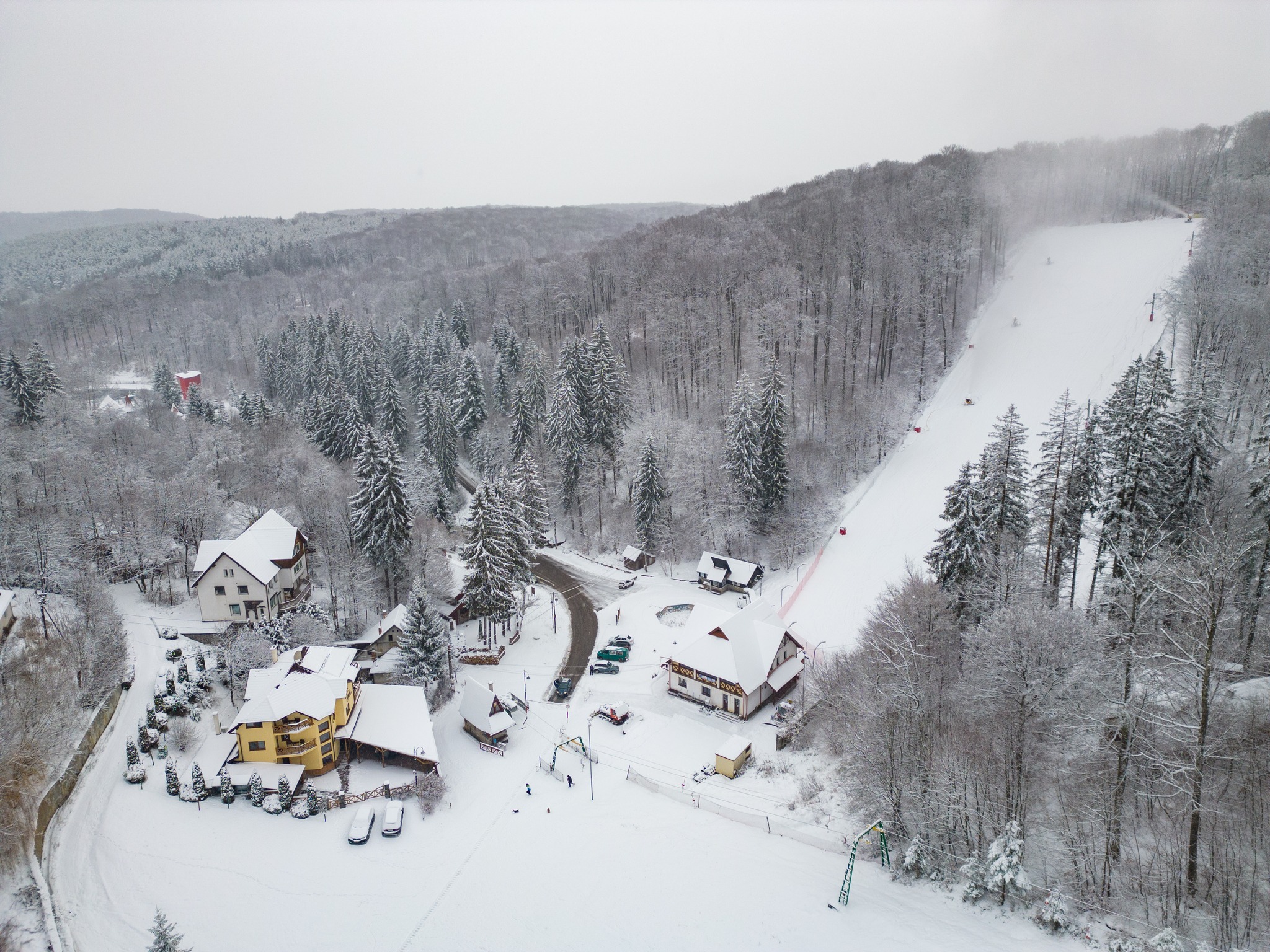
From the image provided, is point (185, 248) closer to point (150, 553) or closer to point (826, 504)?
point (150, 553)

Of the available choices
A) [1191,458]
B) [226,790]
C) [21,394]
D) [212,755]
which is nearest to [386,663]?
[212,755]

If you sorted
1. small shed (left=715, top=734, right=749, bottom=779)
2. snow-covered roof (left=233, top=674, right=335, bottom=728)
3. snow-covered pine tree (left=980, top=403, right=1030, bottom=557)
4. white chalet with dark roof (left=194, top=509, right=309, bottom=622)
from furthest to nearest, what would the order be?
1. white chalet with dark roof (left=194, top=509, right=309, bottom=622)
2. snow-covered pine tree (left=980, top=403, right=1030, bottom=557)
3. snow-covered roof (left=233, top=674, right=335, bottom=728)
4. small shed (left=715, top=734, right=749, bottom=779)

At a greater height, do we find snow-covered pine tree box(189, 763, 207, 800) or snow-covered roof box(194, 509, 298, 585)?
snow-covered roof box(194, 509, 298, 585)

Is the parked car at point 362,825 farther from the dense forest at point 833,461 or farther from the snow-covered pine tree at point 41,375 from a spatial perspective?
the snow-covered pine tree at point 41,375

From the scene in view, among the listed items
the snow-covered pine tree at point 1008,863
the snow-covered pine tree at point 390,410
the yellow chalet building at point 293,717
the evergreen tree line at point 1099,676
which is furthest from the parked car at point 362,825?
the snow-covered pine tree at point 390,410

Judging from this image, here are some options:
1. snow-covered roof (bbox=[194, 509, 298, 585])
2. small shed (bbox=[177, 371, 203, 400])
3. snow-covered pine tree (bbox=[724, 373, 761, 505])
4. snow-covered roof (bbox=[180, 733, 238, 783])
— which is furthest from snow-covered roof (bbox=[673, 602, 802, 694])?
small shed (bbox=[177, 371, 203, 400])

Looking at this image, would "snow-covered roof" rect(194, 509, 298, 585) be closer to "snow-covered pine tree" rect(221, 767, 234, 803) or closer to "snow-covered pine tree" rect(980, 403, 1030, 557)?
"snow-covered pine tree" rect(221, 767, 234, 803)

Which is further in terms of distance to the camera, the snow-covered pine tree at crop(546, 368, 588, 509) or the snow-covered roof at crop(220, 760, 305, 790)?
the snow-covered pine tree at crop(546, 368, 588, 509)
